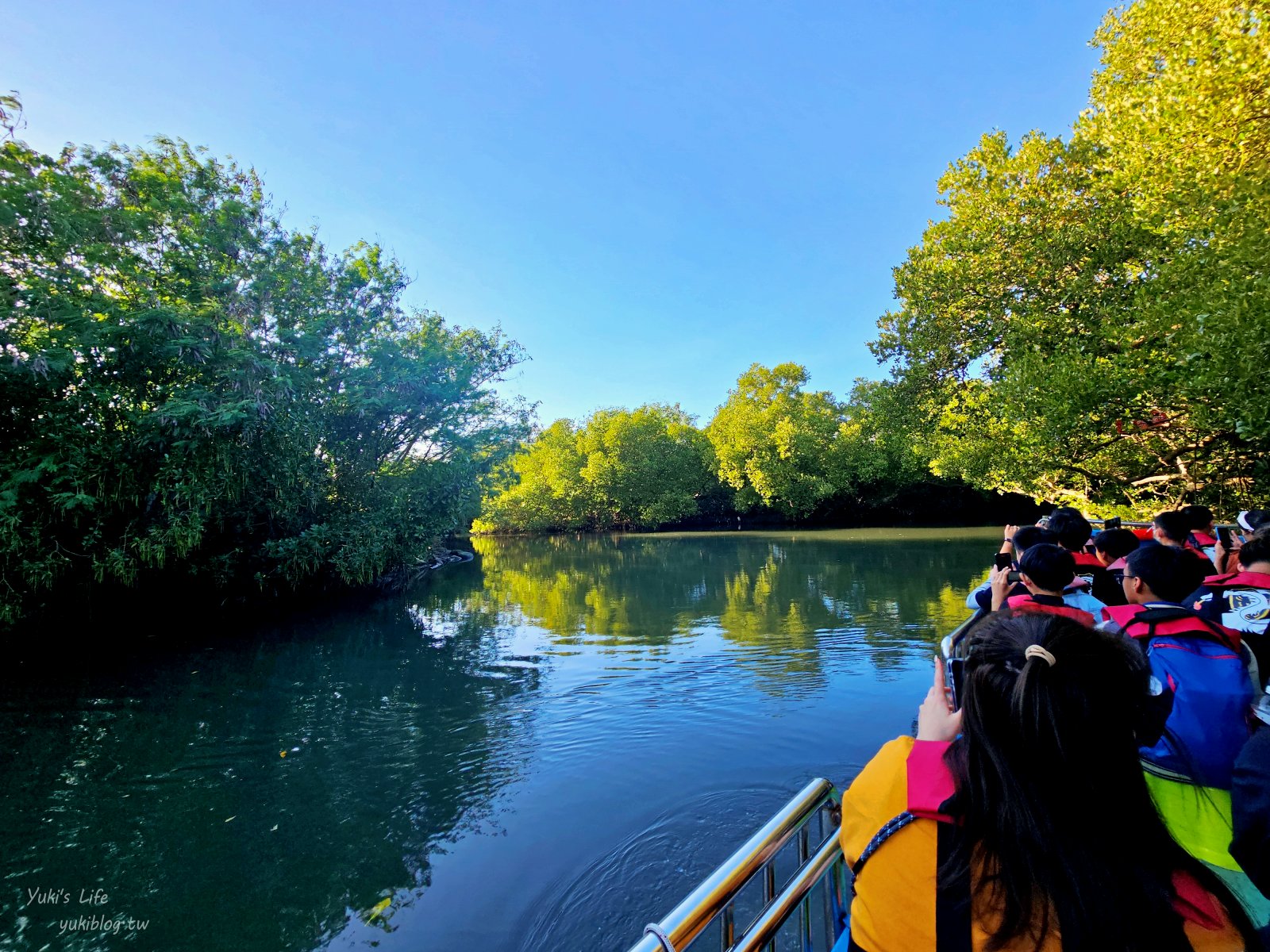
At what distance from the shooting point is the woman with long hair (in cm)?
100

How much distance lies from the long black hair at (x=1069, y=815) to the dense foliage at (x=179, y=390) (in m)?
12.6

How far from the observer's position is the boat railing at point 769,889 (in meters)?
1.18

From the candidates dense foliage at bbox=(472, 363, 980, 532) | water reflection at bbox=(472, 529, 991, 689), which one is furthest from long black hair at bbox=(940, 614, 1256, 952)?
dense foliage at bbox=(472, 363, 980, 532)

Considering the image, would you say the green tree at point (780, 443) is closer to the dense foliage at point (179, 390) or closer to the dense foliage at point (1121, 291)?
the dense foliage at point (1121, 291)

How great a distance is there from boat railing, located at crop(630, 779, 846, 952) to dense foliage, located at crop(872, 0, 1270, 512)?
407 inches

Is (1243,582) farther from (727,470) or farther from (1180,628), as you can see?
(727,470)

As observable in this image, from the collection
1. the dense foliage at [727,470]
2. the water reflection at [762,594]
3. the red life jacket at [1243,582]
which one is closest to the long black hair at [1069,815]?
the red life jacket at [1243,582]

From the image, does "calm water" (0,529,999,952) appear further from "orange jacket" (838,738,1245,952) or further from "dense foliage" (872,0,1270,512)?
"dense foliage" (872,0,1270,512)

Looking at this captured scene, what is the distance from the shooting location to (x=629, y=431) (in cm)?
5228

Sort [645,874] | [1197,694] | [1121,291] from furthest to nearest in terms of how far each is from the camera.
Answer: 1. [1121,291]
2. [645,874]
3. [1197,694]

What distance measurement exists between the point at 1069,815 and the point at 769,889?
765 millimetres

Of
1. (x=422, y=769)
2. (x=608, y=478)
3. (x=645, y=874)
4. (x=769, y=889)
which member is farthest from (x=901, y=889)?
(x=608, y=478)

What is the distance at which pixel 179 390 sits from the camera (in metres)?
11.8

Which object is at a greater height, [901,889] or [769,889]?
[901,889]
